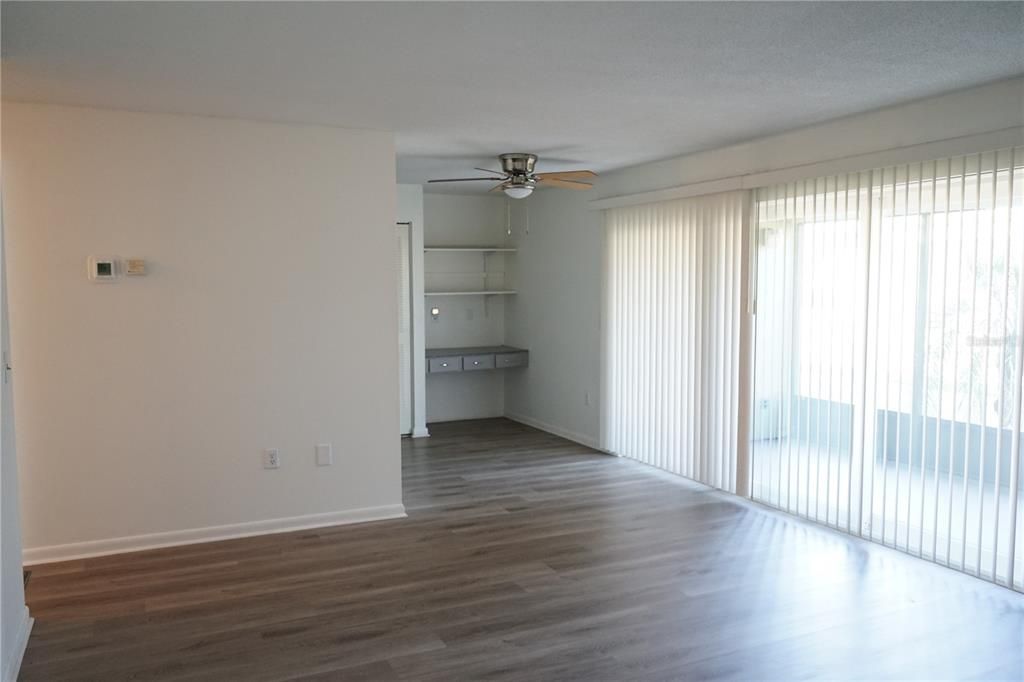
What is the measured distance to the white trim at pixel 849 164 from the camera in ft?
12.4

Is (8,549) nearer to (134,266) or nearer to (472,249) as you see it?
(134,266)

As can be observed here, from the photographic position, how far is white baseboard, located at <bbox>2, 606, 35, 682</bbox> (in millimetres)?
2961

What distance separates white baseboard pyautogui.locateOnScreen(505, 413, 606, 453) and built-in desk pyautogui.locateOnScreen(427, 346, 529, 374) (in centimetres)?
59

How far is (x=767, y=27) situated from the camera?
9.62ft

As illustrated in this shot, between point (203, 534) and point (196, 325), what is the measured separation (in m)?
1.26

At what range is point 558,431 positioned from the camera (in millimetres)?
7863

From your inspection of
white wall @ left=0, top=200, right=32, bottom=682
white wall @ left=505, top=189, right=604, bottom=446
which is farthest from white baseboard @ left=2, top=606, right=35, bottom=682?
white wall @ left=505, top=189, right=604, bottom=446

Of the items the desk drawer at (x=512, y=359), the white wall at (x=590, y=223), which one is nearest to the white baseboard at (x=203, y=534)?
the white wall at (x=590, y=223)

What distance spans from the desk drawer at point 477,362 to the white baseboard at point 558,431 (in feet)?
2.40

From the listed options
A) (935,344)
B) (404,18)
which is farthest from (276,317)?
(935,344)

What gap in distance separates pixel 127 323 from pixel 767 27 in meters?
3.67

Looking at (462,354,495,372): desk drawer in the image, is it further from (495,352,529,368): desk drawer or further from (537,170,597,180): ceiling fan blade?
(537,170,597,180): ceiling fan blade

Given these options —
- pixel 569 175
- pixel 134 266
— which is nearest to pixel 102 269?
pixel 134 266

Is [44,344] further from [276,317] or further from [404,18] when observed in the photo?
[404,18]
